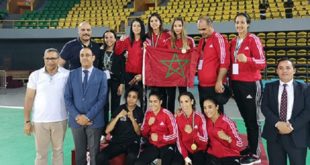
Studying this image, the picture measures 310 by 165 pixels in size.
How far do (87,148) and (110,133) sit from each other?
34 cm

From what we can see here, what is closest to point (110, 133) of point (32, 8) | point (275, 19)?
point (275, 19)

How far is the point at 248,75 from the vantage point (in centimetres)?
393

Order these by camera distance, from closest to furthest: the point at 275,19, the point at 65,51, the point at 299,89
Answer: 1. the point at 299,89
2. the point at 65,51
3. the point at 275,19

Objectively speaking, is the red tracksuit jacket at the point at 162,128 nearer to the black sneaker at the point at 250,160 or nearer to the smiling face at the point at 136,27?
the black sneaker at the point at 250,160

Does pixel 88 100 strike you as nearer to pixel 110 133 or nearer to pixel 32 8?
pixel 110 133

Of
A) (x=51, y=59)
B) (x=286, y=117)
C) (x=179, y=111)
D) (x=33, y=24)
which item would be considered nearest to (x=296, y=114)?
(x=286, y=117)

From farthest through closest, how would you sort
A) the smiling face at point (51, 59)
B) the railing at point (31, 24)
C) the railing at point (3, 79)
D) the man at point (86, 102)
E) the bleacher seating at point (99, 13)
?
the railing at point (31, 24) < the bleacher seating at point (99, 13) < the railing at point (3, 79) < the man at point (86, 102) < the smiling face at point (51, 59)

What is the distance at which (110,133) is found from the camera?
414 cm

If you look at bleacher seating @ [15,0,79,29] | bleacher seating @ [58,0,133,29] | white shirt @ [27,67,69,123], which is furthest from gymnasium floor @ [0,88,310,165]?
bleacher seating @ [15,0,79,29]

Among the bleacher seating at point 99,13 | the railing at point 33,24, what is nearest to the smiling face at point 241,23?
the bleacher seating at point 99,13

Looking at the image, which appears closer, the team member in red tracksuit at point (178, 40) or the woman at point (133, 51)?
the team member in red tracksuit at point (178, 40)

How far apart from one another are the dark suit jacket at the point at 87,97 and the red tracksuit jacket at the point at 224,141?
132cm

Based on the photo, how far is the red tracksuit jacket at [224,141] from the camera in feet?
12.3

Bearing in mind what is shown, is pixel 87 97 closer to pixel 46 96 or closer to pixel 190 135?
pixel 46 96
